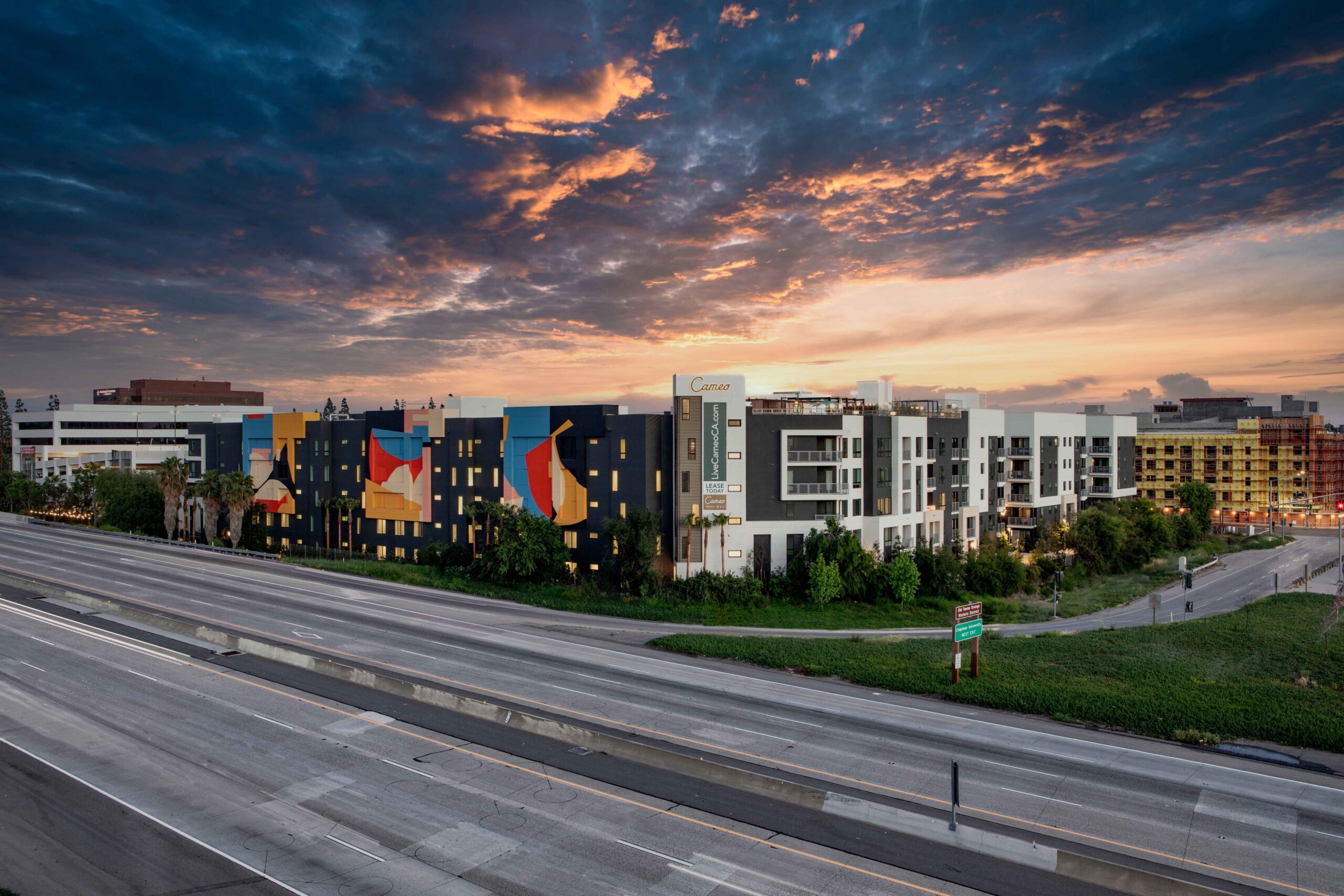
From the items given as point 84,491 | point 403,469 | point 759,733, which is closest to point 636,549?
point 403,469

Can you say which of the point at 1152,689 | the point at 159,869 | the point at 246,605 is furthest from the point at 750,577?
the point at 159,869

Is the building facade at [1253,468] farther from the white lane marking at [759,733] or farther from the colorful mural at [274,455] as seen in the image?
the colorful mural at [274,455]

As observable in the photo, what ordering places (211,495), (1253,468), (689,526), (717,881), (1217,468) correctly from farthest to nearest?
(1217,468), (1253,468), (211,495), (689,526), (717,881)

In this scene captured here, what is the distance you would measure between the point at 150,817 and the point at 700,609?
41243 millimetres

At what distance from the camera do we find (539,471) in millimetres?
71312

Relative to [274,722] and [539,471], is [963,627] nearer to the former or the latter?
[274,722]

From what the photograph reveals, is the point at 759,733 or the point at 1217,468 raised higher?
the point at 1217,468

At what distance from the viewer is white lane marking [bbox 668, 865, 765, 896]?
18.3 metres

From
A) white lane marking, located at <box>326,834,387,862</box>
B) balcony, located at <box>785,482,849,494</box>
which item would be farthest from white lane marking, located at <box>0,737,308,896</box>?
balcony, located at <box>785,482,849,494</box>

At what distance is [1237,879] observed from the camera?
752 inches

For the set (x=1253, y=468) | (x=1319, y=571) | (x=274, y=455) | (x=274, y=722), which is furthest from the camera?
(x=1253, y=468)

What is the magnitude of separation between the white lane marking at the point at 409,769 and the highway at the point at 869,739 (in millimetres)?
2696

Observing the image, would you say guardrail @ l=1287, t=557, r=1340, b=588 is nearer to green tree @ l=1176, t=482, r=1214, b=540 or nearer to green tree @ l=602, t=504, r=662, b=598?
green tree @ l=1176, t=482, r=1214, b=540

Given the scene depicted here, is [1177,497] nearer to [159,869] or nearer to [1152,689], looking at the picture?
[1152,689]
